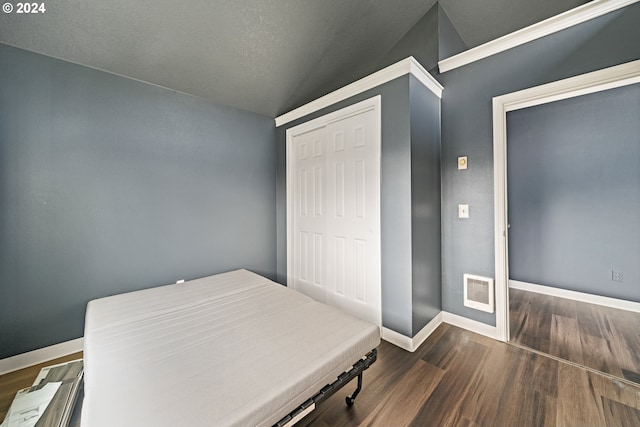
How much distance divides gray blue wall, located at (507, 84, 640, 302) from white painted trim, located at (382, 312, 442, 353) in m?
2.21

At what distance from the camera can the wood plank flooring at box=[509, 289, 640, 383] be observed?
70.8 inches

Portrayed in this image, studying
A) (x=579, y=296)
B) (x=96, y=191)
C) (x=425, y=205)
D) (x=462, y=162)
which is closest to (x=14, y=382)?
(x=96, y=191)

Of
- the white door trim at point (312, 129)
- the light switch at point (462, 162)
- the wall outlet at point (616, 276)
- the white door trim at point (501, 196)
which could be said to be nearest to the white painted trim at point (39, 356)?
the white door trim at point (312, 129)

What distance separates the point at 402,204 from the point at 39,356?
10.6 ft

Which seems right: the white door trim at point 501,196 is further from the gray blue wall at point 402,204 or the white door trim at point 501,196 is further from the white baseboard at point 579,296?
the white baseboard at point 579,296

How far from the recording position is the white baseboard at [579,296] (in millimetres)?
2613

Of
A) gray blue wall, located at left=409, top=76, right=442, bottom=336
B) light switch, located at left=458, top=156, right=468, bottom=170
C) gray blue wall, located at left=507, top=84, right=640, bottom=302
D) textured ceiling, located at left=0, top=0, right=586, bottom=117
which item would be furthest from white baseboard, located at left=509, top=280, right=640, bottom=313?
textured ceiling, located at left=0, top=0, right=586, bottom=117

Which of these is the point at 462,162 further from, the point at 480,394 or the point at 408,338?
the point at 480,394

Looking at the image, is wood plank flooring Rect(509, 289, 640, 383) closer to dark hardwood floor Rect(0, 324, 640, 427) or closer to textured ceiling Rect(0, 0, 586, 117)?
dark hardwood floor Rect(0, 324, 640, 427)

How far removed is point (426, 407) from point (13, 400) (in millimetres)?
2615

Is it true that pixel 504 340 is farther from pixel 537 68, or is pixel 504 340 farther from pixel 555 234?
pixel 537 68

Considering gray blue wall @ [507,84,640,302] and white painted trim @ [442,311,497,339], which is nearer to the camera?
white painted trim @ [442,311,497,339]

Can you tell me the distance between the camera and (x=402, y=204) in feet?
6.73

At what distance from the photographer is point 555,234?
10.3ft
